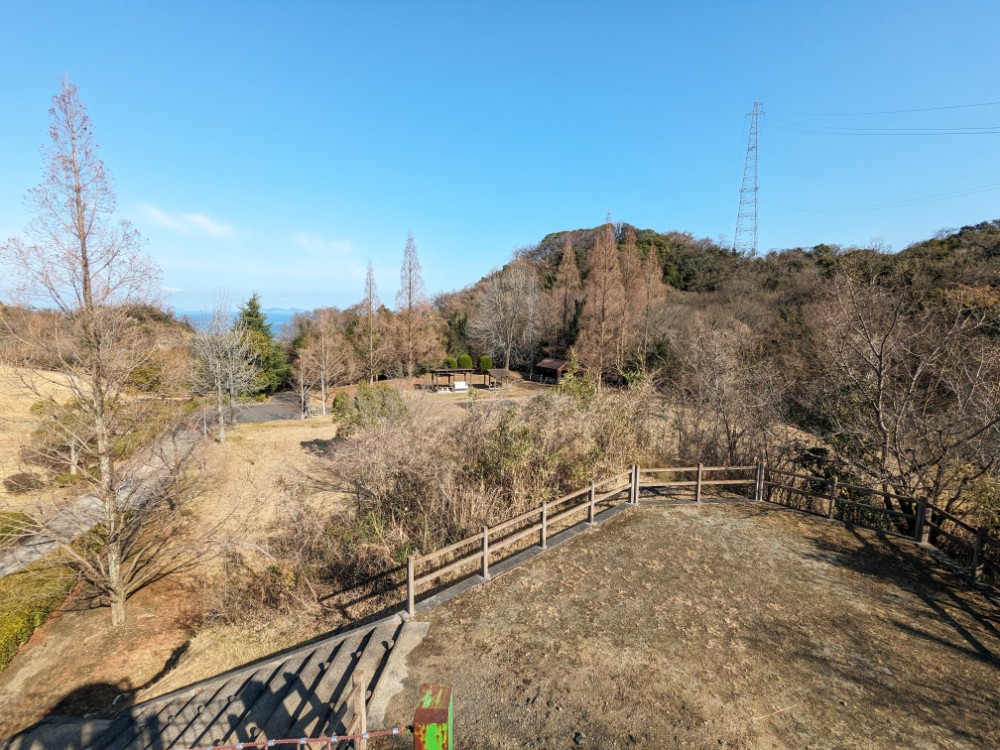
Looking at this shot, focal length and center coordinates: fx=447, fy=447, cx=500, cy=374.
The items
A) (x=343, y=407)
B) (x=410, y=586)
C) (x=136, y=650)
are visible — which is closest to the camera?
(x=410, y=586)

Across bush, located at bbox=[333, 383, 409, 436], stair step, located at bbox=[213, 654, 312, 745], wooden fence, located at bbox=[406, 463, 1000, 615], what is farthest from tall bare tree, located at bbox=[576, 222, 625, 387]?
stair step, located at bbox=[213, 654, 312, 745]

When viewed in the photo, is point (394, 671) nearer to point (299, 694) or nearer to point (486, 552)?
point (299, 694)

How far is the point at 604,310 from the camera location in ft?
103

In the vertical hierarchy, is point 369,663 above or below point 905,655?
below

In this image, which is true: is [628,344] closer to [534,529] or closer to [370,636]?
[534,529]

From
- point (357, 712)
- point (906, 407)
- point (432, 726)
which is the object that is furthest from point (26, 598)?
point (906, 407)

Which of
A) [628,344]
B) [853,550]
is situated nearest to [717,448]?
[853,550]

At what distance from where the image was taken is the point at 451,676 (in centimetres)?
536

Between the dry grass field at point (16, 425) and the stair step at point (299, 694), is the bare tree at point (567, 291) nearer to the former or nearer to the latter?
the dry grass field at point (16, 425)

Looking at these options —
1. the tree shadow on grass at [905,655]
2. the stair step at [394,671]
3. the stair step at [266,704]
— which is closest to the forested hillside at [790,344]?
the tree shadow on grass at [905,655]

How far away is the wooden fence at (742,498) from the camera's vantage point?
700 cm

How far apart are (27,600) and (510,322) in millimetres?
36756

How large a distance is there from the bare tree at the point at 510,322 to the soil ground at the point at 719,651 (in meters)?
34.7

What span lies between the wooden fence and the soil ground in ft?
1.90
